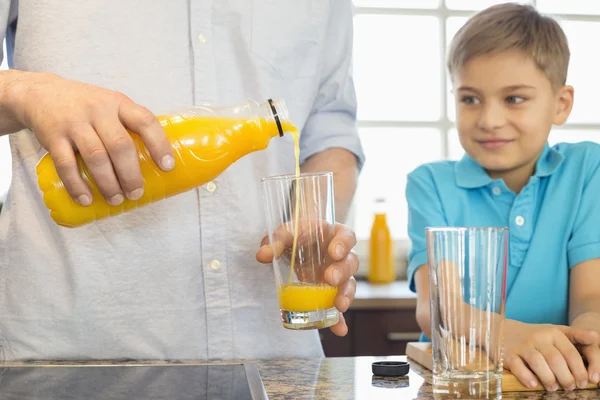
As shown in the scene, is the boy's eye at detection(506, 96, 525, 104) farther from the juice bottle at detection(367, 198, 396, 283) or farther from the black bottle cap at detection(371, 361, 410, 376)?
the juice bottle at detection(367, 198, 396, 283)

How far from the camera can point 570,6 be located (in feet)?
10.5

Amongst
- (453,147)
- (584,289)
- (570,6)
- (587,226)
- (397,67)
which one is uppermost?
(570,6)

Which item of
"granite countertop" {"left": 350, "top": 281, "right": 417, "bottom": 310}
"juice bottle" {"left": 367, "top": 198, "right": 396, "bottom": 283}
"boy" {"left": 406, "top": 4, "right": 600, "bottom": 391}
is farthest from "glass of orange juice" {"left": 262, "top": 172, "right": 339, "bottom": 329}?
"juice bottle" {"left": 367, "top": 198, "right": 396, "bottom": 283}

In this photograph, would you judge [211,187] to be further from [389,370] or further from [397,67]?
[397,67]

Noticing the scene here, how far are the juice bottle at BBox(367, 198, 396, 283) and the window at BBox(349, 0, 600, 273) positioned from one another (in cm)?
21

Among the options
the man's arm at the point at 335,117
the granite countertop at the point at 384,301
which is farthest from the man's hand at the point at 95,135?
the granite countertop at the point at 384,301

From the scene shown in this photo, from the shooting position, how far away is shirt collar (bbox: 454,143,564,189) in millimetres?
1549

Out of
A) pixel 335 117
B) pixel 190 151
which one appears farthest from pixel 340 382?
pixel 335 117

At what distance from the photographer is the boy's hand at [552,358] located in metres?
0.87

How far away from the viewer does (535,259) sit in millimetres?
1472

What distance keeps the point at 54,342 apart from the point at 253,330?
0.31 meters

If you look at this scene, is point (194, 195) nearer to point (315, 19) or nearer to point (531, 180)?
point (315, 19)

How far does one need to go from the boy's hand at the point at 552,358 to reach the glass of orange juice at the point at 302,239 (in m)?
0.24

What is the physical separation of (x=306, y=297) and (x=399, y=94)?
2369mm
